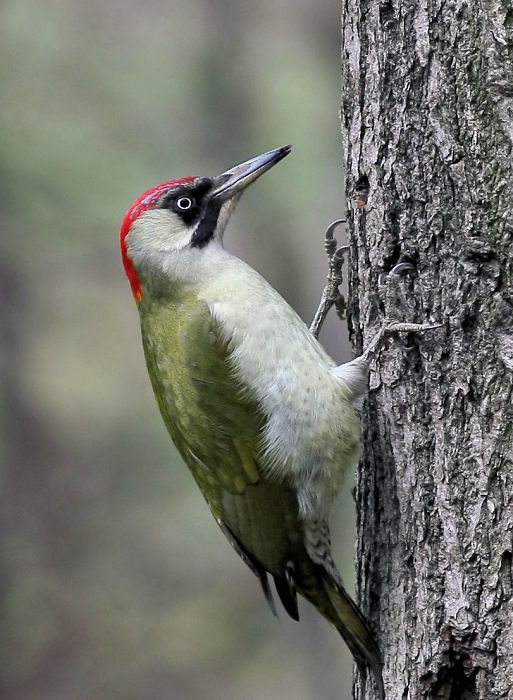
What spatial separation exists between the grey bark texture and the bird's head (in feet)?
3.02

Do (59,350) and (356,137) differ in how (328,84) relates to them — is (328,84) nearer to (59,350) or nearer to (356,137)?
(59,350)

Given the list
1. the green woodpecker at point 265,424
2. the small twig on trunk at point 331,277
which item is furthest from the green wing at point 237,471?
the small twig on trunk at point 331,277

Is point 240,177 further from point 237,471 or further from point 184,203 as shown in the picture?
point 237,471

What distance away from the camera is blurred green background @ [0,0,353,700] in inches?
371

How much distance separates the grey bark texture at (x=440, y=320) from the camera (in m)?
3.08

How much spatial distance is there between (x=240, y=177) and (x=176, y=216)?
1.06 feet

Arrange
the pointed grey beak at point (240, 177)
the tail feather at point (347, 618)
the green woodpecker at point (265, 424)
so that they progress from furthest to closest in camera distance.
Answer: the pointed grey beak at point (240, 177) < the green woodpecker at point (265, 424) < the tail feather at point (347, 618)

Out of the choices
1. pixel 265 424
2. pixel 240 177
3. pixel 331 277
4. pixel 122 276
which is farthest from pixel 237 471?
pixel 122 276

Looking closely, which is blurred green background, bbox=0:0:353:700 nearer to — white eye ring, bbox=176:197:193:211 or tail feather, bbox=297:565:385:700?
white eye ring, bbox=176:197:193:211

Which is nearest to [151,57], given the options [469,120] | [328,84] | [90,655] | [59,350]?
[328,84]

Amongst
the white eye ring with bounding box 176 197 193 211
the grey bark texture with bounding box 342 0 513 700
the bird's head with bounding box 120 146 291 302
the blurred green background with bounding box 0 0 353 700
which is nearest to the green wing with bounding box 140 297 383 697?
the grey bark texture with bounding box 342 0 513 700

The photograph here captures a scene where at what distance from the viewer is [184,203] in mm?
4391

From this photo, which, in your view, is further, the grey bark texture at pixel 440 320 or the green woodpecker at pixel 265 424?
the green woodpecker at pixel 265 424

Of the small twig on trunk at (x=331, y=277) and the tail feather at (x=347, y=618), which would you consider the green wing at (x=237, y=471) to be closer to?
the tail feather at (x=347, y=618)
